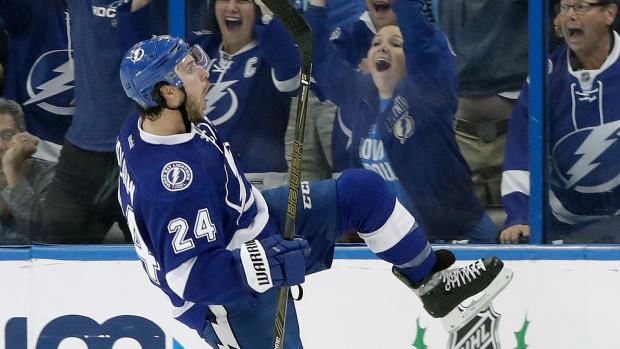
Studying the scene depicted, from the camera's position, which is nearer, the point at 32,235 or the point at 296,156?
the point at 296,156

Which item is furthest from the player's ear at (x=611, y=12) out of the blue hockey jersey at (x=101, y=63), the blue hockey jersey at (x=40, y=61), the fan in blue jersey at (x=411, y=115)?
the blue hockey jersey at (x=40, y=61)

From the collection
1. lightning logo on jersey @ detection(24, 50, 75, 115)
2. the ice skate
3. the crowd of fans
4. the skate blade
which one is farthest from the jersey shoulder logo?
lightning logo on jersey @ detection(24, 50, 75, 115)

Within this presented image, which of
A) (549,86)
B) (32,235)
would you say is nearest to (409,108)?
(549,86)

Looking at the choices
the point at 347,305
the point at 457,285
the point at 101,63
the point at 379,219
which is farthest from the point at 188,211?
the point at 101,63

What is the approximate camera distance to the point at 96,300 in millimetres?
3871

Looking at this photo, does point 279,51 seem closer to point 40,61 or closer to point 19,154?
point 40,61

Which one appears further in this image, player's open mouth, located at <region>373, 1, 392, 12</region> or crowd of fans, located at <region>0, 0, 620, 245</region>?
player's open mouth, located at <region>373, 1, 392, 12</region>

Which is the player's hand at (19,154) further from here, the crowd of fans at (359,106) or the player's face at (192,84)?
the player's face at (192,84)

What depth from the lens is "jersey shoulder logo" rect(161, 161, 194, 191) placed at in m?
2.63

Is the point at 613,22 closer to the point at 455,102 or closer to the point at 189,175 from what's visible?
the point at 455,102

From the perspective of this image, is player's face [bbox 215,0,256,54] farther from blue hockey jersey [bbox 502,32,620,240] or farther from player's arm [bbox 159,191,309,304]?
player's arm [bbox 159,191,309,304]

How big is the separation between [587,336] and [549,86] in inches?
34.8

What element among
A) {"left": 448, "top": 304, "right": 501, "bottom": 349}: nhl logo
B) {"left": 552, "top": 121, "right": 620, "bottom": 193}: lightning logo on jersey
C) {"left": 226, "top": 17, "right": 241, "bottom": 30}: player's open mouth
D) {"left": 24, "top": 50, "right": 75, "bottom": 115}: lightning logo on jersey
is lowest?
{"left": 448, "top": 304, "right": 501, "bottom": 349}: nhl logo

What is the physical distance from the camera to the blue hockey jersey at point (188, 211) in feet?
8.63
